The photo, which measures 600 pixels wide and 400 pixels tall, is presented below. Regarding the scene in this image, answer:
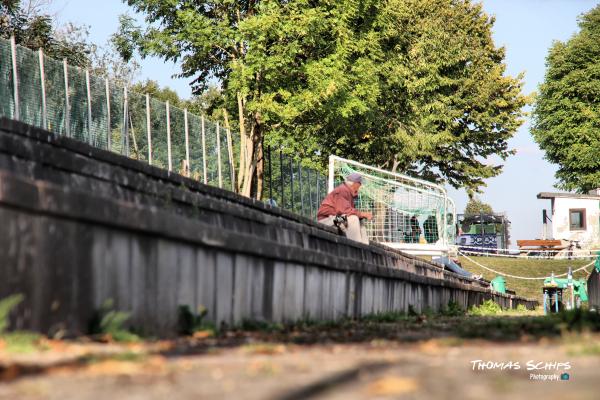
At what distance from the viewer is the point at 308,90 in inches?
1165

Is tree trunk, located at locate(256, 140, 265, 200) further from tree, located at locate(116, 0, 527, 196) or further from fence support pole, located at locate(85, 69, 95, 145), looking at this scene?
fence support pole, located at locate(85, 69, 95, 145)

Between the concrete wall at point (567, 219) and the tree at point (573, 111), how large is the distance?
2.24 meters

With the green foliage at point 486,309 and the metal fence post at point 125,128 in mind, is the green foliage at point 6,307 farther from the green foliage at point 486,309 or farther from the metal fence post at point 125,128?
the green foliage at point 486,309

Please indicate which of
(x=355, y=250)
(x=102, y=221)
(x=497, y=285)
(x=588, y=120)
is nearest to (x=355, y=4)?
(x=497, y=285)

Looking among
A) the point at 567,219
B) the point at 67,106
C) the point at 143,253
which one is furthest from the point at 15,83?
the point at 567,219

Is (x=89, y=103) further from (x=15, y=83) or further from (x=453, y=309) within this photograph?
(x=453, y=309)

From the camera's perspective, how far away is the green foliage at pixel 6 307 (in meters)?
6.27

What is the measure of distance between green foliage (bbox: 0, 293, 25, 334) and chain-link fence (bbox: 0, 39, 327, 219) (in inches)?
387

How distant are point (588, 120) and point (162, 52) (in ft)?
151

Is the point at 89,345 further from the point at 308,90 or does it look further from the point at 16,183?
the point at 308,90

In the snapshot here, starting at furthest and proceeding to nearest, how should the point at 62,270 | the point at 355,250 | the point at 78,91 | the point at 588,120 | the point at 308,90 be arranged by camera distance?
1. the point at 588,120
2. the point at 308,90
3. the point at 78,91
4. the point at 355,250
5. the point at 62,270

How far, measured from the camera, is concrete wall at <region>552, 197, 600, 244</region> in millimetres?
68500

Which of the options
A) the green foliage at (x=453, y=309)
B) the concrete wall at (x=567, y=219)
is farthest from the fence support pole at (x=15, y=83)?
the concrete wall at (x=567, y=219)

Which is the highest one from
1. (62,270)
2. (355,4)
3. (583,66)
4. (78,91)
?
(583,66)
